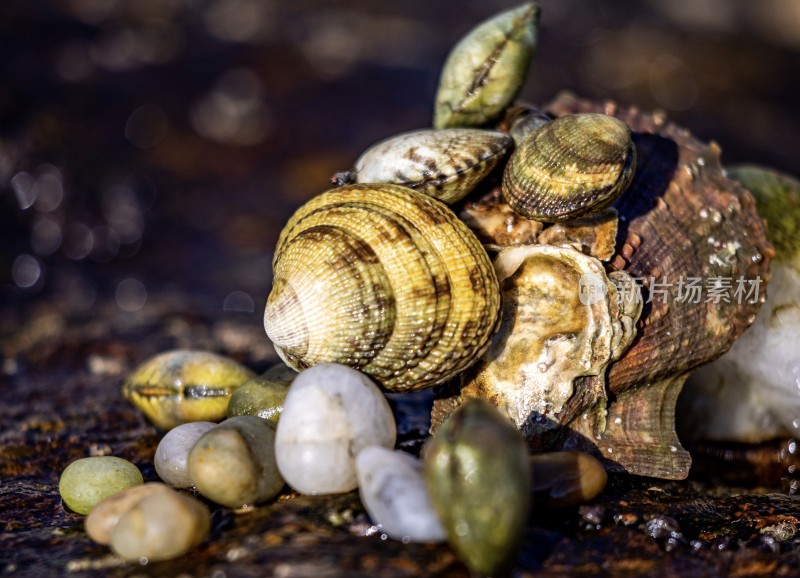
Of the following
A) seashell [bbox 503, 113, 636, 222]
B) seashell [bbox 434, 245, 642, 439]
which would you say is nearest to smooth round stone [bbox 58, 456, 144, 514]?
seashell [bbox 434, 245, 642, 439]

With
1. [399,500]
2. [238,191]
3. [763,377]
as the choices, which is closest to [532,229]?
[399,500]

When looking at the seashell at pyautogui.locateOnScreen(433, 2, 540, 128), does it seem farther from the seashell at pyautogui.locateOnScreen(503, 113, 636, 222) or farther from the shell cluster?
the seashell at pyautogui.locateOnScreen(503, 113, 636, 222)

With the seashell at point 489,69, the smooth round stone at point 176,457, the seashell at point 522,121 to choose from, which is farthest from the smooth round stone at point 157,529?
the seashell at point 489,69

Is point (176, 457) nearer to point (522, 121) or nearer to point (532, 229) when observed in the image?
point (532, 229)

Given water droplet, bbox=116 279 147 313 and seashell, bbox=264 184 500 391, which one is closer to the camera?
seashell, bbox=264 184 500 391

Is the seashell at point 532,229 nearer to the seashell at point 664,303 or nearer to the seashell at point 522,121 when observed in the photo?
the seashell at point 664,303

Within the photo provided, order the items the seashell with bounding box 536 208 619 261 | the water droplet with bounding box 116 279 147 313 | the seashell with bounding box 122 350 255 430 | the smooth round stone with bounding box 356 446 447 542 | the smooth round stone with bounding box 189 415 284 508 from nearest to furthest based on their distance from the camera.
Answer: the smooth round stone with bounding box 356 446 447 542
the smooth round stone with bounding box 189 415 284 508
the seashell with bounding box 536 208 619 261
the seashell with bounding box 122 350 255 430
the water droplet with bounding box 116 279 147 313
